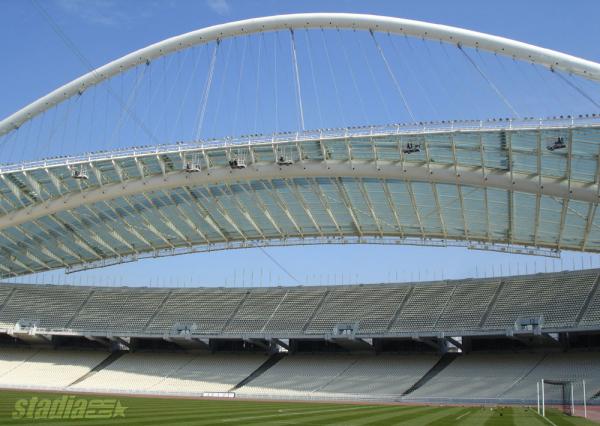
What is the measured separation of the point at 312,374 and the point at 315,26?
998 inches

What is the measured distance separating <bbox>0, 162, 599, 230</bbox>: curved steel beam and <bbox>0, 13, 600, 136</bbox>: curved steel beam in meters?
6.03

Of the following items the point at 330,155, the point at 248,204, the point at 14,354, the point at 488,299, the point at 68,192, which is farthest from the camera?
the point at 14,354

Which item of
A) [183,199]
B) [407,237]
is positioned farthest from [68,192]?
[407,237]

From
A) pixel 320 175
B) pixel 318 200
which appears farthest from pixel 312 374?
pixel 320 175

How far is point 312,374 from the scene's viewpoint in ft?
159

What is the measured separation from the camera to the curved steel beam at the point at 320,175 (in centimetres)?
3284

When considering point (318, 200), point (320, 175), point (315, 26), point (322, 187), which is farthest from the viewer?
point (318, 200)

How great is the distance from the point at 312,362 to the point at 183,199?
17132mm

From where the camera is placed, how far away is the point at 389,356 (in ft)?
164

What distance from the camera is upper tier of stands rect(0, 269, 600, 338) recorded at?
149 feet

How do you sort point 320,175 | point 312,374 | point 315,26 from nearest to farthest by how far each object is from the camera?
point 315,26 < point 320,175 < point 312,374

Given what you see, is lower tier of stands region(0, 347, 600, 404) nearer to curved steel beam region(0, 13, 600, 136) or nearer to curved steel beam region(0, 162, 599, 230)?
curved steel beam region(0, 162, 599, 230)

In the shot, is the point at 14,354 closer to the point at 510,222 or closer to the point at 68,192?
the point at 68,192

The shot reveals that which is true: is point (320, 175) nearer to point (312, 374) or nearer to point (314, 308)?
point (312, 374)
